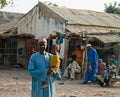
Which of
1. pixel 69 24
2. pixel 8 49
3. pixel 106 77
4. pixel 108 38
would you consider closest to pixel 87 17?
pixel 69 24

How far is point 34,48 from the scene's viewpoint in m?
21.8

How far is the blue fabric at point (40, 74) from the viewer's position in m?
5.80

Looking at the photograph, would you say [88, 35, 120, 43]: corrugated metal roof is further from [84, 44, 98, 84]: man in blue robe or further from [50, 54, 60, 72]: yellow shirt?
[50, 54, 60, 72]: yellow shirt

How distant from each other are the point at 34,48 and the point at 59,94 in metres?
10.9

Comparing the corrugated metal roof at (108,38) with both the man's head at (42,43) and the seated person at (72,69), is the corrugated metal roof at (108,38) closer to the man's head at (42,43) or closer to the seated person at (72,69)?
the seated person at (72,69)

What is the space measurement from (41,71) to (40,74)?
5cm

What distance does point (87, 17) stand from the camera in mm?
21250

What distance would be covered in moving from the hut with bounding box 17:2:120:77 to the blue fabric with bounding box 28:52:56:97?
10.8 m

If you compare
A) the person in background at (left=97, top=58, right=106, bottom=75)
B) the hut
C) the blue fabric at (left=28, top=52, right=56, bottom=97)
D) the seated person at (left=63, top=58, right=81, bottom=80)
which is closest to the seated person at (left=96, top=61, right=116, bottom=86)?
the person in background at (left=97, top=58, right=106, bottom=75)

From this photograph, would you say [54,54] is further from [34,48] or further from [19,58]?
[19,58]

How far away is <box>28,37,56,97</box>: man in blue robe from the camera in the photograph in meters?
5.80

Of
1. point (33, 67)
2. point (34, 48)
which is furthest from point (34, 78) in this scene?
point (34, 48)

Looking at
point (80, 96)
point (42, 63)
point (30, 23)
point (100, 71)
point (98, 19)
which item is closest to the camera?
point (42, 63)

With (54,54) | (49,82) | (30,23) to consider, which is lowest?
(49,82)
